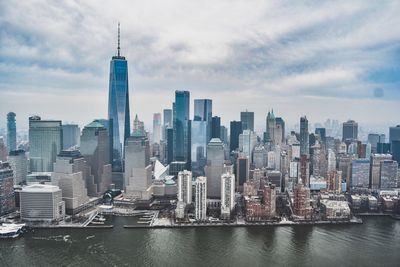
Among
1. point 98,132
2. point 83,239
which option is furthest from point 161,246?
point 98,132

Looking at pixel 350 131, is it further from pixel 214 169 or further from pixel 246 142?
pixel 214 169

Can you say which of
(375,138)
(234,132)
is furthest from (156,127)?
(375,138)

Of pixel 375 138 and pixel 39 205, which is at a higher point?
pixel 375 138

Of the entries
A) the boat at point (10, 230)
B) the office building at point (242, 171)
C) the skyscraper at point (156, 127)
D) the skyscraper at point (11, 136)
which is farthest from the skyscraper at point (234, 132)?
the boat at point (10, 230)

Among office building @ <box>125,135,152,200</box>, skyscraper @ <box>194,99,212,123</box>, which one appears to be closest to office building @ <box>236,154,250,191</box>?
office building @ <box>125,135,152,200</box>

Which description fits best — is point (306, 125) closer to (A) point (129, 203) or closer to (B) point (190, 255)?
(A) point (129, 203)

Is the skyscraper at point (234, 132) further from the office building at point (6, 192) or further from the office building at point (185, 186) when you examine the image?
the office building at point (6, 192)
